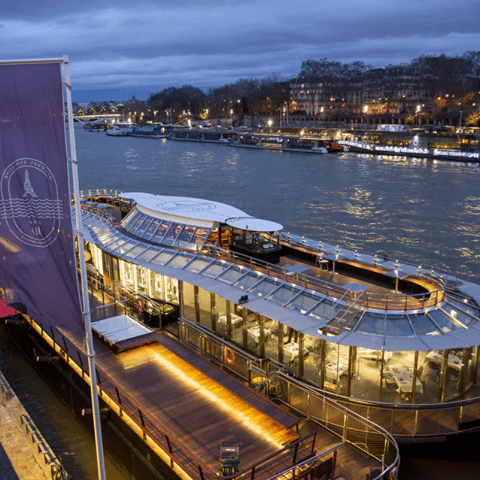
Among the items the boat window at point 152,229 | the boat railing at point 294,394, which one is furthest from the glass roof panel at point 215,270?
the boat window at point 152,229

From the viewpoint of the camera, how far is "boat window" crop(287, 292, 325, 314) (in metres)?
14.1

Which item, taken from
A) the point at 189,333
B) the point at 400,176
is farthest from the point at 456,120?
the point at 189,333

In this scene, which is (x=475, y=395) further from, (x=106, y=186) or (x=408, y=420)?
(x=106, y=186)

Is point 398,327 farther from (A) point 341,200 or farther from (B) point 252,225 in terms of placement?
(A) point 341,200

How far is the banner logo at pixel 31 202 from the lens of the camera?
25.0 ft

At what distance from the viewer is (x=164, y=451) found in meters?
10.8

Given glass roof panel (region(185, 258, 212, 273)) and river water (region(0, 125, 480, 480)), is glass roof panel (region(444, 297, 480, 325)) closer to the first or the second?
river water (region(0, 125, 480, 480))

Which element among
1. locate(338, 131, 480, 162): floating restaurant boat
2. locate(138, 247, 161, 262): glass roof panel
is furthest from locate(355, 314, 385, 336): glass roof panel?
locate(338, 131, 480, 162): floating restaurant boat

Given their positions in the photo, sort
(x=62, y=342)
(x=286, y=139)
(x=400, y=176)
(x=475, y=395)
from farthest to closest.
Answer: (x=286, y=139), (x=400, y=176), (x=62, y=342), (x=475, y=395)

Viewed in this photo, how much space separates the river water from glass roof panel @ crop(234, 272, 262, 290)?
19.8 ft

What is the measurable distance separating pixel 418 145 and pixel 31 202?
113 meters

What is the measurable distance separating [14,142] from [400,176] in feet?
235

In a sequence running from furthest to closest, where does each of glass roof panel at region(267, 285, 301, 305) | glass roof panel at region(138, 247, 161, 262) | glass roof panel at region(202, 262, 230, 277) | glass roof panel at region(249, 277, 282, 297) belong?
glass roof panel at region(138, 247, 161, 262) < glass roof panel at region(202, 262, 230, 277) < glass roof panel at region(249, 277, 282, 297) < glass roof panel at region(267, 285, 301, 305)

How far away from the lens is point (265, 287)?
15.5 m
